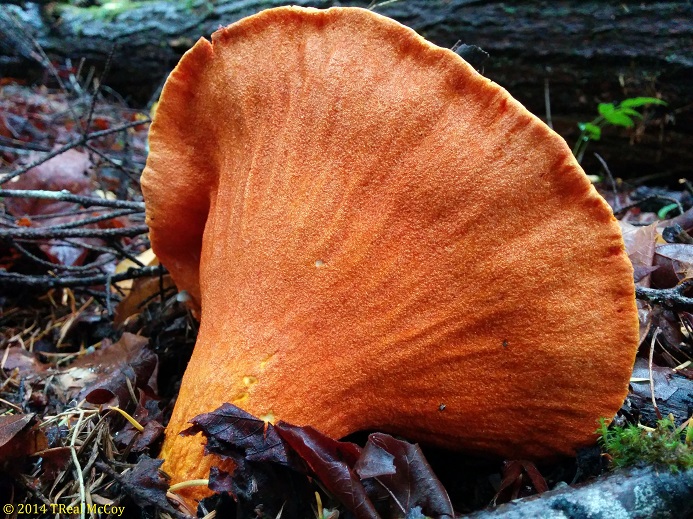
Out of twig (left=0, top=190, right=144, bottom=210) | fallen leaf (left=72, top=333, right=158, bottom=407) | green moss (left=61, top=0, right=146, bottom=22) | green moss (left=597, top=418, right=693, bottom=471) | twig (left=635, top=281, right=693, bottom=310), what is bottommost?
fallen leaf (left=72, top=333, right=158, bottom=407)

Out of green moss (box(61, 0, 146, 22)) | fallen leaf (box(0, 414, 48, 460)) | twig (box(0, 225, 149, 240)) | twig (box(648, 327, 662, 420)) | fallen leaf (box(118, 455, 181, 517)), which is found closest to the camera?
fallen leaf (box(118, 455, 181, 517))

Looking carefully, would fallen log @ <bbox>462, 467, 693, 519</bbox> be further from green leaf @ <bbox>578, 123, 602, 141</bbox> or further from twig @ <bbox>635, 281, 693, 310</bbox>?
green leaf @ <bbox>578, 123, 602, 141</bbox>

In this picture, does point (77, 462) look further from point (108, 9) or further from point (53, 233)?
point (108, 9)

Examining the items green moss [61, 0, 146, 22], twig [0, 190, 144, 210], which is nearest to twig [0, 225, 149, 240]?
twig [0, 190, 144, 210]

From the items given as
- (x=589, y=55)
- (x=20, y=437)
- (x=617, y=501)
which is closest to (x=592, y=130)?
(x=589, y=55)

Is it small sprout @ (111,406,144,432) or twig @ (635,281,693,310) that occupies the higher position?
twig @ (635,281,693,310)

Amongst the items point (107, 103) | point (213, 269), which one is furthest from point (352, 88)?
point (107, 103)

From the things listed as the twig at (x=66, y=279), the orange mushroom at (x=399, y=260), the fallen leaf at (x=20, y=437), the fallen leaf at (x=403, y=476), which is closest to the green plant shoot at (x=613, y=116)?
the orange mushroom at (x=399, y=260)
